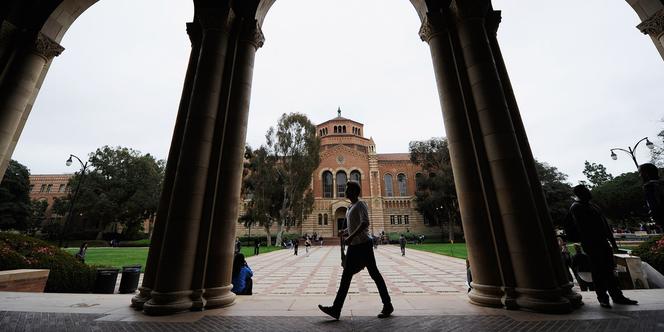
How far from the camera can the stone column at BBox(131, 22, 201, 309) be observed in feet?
14.0

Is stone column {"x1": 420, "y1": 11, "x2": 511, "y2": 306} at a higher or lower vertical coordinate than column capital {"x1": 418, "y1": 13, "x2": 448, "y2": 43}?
lower

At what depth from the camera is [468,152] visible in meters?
4.69

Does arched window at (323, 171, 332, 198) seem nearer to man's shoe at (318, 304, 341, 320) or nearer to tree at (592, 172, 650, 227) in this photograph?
tree at (592, 172, 650, 227)

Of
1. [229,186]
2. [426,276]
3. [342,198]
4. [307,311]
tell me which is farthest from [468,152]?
[342,198]

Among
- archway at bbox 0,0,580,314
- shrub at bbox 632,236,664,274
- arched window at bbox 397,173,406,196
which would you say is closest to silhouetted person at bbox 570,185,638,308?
archway at bbox 0,0,580,314

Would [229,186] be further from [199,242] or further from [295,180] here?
[295,180]

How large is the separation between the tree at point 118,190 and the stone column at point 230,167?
152 ft

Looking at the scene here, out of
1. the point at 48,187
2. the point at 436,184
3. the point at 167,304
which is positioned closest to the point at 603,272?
the point at 167,304

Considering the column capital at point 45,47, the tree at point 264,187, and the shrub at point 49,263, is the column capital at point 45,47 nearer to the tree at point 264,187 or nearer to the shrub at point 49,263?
the shrub at point 49,263

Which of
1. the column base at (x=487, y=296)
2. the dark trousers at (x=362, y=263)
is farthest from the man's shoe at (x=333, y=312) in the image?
the column base at (x=487, y=296)

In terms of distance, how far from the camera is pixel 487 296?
4.00 m

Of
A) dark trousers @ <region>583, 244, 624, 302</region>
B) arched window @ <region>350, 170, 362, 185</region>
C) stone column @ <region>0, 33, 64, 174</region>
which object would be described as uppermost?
arched window @ <region>350, 170, 362, 185</region>

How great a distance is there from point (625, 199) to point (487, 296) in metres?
48.9

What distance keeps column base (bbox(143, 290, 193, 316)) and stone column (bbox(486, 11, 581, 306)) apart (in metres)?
5.12
